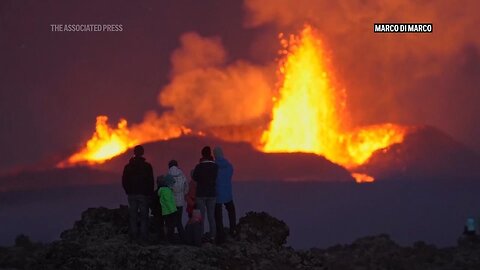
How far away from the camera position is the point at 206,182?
27062 mm

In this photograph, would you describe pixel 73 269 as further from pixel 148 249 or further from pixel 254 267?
pixel 254 267

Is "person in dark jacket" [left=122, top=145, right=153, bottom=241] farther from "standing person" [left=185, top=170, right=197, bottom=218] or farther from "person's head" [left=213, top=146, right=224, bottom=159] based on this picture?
"person's head" [left=213, top=146, right=224, bottom=159]

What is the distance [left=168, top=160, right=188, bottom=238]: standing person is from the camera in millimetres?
27109

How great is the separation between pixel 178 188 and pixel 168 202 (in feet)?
1.64

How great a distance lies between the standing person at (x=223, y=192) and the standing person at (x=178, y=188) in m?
0.96

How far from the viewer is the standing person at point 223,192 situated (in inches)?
1077

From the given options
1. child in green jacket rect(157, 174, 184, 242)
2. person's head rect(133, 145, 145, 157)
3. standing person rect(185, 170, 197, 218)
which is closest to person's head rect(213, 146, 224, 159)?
Result: standing person rect(185, 170, 197, 218)

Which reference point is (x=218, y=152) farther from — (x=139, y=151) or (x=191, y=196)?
(x=139, y=151)

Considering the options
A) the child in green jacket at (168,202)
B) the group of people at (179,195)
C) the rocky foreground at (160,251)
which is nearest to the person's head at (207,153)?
the group of people at (179,195)

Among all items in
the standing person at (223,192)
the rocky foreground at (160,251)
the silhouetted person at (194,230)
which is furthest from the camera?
the standing person at (223,192)

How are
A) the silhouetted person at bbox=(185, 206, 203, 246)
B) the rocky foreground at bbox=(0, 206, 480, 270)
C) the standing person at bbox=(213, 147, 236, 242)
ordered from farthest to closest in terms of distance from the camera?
the standing person at bbox=(213, 147, 236, 242)
the silhouetted person at bbox=(185, 206, 203, 246)
the rocky foreground at bbox=(0, 206, 480, 270)

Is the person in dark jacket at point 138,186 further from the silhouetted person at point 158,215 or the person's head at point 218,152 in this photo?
the person's head at point 218,152

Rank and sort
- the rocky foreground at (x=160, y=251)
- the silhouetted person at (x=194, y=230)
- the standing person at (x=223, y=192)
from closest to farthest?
the rocky foreground at (x=160, y=251)
the silhouetted person at (x=194, y=230)
the standing person at (x=223, y=192)

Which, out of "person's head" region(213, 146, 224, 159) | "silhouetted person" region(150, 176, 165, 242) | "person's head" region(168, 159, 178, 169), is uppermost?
"person's head" region(213, 146, 224, 159)
